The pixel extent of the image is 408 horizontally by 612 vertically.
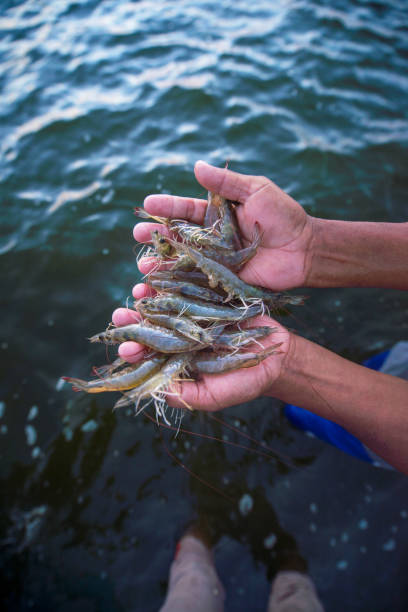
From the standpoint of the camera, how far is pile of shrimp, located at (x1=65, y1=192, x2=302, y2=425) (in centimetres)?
270

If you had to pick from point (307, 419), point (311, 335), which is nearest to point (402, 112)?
point (311, 335)

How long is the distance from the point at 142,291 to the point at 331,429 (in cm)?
246

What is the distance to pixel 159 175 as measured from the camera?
234 inches

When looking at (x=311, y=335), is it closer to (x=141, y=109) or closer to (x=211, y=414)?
(x=211, y=414)

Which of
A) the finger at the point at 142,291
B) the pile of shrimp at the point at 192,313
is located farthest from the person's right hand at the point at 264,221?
the finger at the point at 142,291

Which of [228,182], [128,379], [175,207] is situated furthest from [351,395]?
[175,207]

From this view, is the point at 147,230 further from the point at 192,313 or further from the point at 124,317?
the point at 192,313

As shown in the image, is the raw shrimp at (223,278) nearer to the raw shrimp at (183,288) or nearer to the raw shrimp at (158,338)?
the raw shrimp at (183,288)

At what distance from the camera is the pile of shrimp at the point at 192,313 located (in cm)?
270

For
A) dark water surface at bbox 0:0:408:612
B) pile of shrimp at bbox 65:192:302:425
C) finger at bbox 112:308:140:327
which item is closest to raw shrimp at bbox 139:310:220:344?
pile of shrimp at bbox 65:192:302:425

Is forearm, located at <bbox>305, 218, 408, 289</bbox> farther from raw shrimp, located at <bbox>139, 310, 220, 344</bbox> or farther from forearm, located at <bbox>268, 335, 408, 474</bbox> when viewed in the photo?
raw shrimp, located at <bbox>139, 310, 220, 344</bbox>

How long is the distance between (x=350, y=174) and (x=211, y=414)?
4.90 metres

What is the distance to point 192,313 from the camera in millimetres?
2947

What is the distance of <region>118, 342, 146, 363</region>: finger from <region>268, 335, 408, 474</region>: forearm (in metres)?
1.18
